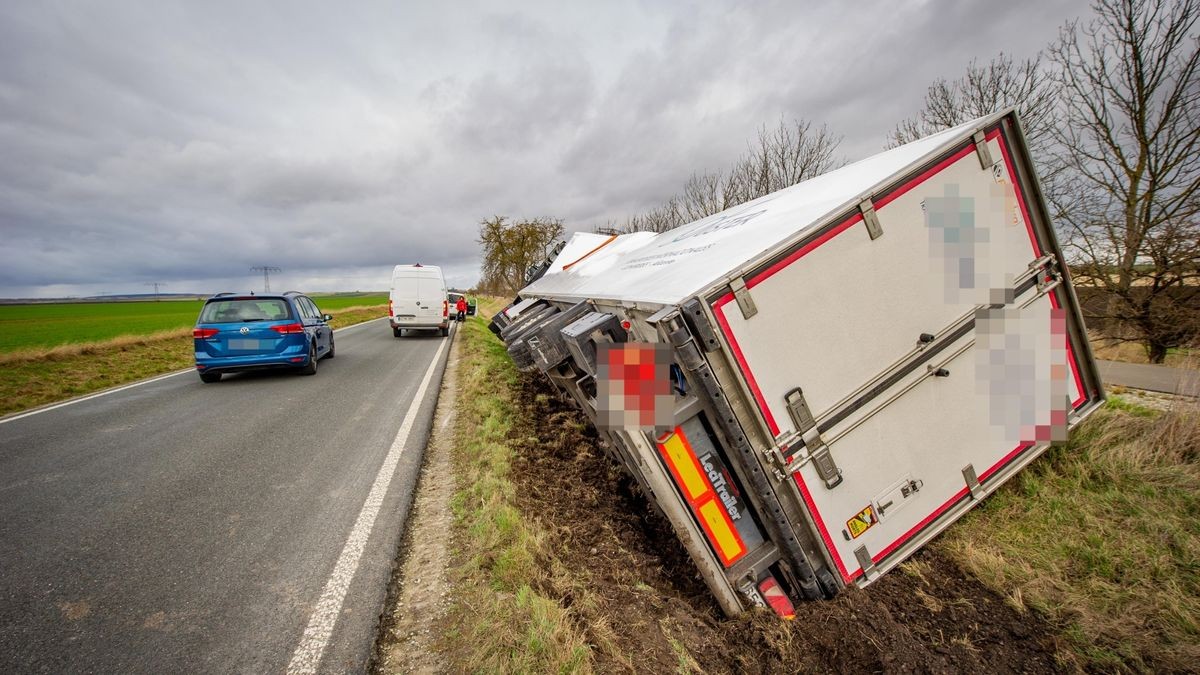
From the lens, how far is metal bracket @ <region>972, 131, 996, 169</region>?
2650 millimetres

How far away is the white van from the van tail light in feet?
23.1

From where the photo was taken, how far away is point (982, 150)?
105 inches

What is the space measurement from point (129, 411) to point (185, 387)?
1662mm

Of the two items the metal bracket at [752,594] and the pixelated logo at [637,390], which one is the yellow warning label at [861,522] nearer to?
the metal bracket at [752,594]

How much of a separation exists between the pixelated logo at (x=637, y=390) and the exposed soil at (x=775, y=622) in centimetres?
93

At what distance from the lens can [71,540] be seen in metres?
3.07

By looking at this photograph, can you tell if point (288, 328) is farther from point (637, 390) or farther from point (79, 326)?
point (79, 326)

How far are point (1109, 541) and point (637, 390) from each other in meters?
2.88

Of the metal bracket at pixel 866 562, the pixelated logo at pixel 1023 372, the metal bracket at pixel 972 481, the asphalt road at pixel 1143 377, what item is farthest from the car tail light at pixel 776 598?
the asphalt road at pixel 1143 377

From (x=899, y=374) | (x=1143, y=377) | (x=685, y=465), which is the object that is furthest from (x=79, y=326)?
(x=1143, y=377)

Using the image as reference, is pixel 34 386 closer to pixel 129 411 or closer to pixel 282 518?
pixel 129 411

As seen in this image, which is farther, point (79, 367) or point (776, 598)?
point (79, 367)

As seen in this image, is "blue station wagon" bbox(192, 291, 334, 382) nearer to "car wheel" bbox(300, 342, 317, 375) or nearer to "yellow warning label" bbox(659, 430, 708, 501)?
"car wheel" bbox(300, 342, 317, 375)

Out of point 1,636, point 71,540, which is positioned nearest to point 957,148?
point 1,636
